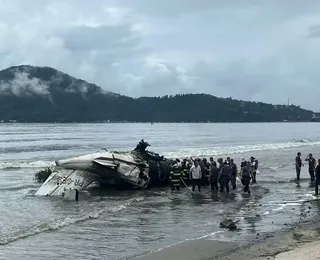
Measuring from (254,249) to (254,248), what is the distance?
5.3 inches

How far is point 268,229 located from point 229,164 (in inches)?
347

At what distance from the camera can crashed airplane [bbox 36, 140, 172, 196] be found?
24.3 m

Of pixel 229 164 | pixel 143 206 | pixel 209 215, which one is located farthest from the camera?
pixel 229 164

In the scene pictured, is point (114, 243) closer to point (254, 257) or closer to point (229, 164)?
point (254, 257)

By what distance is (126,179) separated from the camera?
82.6 feet

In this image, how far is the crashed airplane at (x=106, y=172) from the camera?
79.7 feet

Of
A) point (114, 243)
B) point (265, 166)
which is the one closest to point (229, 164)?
point (114, 243)

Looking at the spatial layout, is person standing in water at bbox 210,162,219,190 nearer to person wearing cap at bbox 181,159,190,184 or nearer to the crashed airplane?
person wearing cap at bbox 181,159,190,184

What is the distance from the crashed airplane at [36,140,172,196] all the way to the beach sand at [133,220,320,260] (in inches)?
467

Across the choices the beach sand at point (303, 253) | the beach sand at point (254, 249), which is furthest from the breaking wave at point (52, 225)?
the beach sand at point (303, 253)

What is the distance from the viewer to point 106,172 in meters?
24.8

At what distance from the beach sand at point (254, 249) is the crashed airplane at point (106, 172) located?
11.9 meters

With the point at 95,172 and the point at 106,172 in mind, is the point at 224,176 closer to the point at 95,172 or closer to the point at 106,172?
the point at 106,172

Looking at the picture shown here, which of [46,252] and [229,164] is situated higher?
[229,164]
